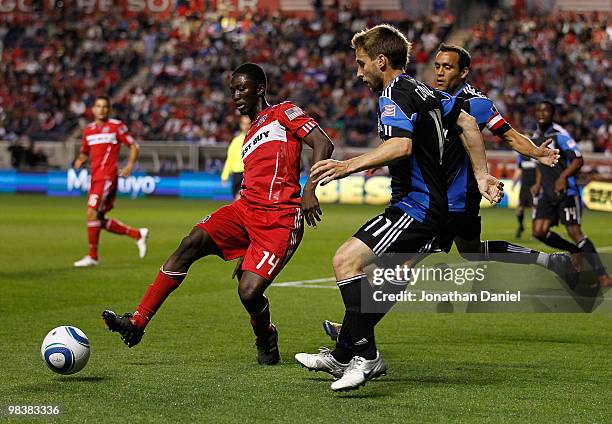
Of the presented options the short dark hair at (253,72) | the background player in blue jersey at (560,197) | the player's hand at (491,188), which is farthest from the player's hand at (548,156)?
the background player in blue jersey at (560,197)

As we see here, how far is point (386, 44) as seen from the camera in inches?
260

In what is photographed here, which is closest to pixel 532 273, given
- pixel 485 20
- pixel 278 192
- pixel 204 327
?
pixel 204 327

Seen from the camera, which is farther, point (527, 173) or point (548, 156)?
point (527, 173)

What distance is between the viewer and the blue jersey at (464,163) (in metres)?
7.30

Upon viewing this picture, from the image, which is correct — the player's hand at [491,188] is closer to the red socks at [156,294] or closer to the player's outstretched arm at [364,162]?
the player's outstretched arm at [364,162]

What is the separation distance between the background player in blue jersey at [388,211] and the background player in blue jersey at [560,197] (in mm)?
5966

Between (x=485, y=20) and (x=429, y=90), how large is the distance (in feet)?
102

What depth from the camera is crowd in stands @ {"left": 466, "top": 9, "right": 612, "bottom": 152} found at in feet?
99.1

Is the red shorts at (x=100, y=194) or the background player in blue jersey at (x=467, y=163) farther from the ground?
the background player in blue jersey at (x=467, y=163)

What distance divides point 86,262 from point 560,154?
6.19 meters

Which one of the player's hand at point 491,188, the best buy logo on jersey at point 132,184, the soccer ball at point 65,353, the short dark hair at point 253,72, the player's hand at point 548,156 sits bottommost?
the best buy logo on jersey at point 132,184

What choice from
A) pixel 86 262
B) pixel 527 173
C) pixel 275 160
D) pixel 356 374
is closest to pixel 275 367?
pixel 356 374

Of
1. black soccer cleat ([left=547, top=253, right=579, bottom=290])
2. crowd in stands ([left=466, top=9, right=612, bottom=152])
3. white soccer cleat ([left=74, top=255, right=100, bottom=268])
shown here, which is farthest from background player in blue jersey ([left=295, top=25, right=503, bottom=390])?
crowd in stands ([left=466, top=9, right=612, bottom=152])

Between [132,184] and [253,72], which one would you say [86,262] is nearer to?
[253,72]
